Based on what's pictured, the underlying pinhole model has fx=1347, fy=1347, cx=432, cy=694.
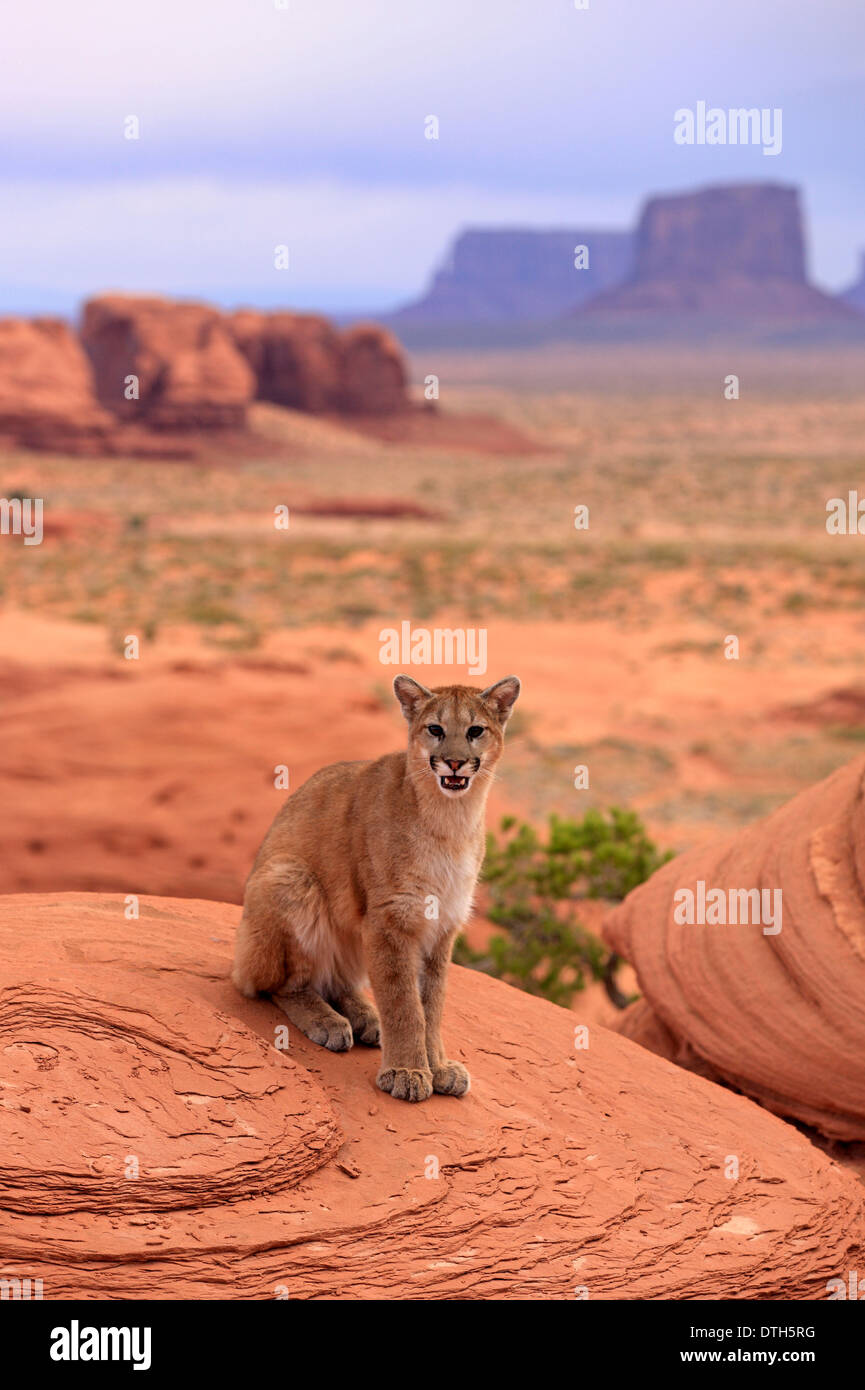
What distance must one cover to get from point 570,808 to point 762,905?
426 inches

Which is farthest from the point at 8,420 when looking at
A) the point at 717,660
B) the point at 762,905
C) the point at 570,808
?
the point at 762,905

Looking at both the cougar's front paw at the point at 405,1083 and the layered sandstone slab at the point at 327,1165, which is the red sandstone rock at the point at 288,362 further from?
the cougar's front paw at the point at 405,1083

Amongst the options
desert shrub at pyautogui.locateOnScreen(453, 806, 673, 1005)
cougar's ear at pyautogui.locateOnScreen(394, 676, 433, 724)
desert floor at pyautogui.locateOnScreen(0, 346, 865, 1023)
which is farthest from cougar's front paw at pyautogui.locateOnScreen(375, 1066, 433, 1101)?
desert floor at pyautogui.locateOnScreen(0, 346, 865, 1023)

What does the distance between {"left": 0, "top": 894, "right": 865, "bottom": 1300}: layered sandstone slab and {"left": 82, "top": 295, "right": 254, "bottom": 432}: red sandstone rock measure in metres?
69.0

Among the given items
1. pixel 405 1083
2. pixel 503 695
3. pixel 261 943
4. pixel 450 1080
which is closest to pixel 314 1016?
pixel 261 943

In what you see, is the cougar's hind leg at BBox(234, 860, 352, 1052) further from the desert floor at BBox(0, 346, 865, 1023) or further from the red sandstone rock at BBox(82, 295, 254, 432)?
the red sandstone rock at BBox(82, 295, 254, 432)

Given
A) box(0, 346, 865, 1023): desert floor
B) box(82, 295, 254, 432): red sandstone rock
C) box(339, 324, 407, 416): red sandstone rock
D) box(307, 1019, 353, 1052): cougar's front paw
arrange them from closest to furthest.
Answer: box(307, 1019, 353, 1052): cougar's front paw, box(0, 346, 865, 1023): desert floor, box(82, 295, 254, 432): red sandstone rock, box(339, 324, 407, 416): red sandstone rock

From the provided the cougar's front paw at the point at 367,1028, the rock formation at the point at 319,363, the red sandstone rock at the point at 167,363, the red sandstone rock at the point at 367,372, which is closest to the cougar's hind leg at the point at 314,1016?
the cougar's front paw at the point at 367,1028

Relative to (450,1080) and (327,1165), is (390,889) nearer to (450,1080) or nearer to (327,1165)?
(450,1080)

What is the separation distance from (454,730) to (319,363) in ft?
270

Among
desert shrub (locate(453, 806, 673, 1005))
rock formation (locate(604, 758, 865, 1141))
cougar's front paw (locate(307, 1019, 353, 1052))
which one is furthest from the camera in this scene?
desert shrub (locate(453, 806, 673, 1005))

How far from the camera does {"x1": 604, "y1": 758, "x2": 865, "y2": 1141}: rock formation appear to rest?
24.0 ft

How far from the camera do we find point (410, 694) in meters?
5.92

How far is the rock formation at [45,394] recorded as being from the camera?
227 feet
